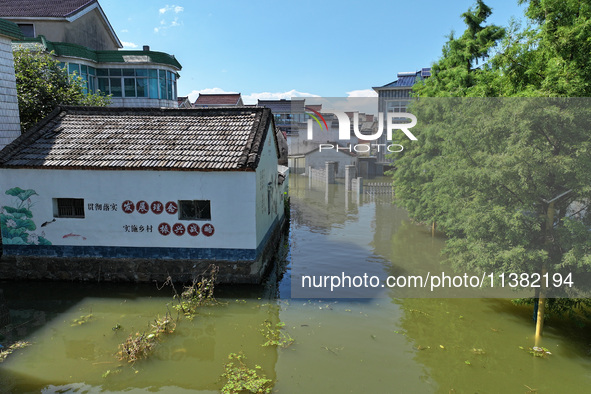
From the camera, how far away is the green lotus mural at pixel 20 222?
11.6 meters

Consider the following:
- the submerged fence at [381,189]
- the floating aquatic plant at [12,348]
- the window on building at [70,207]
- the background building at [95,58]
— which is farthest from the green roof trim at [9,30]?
the submerged fence at [381,189]

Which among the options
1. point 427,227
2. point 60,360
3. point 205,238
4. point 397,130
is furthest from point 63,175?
point 427,227

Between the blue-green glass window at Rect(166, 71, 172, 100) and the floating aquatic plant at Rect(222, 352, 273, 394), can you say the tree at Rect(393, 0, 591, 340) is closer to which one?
the floating aquatic plant at Rect(222, 352, 273, 394)

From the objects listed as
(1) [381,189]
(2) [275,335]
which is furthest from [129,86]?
(2) [275,335]

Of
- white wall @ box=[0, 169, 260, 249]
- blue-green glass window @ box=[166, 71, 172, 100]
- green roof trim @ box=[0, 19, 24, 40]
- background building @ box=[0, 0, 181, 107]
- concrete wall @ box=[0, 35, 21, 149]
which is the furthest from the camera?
blue-green glass window @ box=[166, 71, 172, 100]

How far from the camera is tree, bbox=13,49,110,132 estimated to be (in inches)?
620

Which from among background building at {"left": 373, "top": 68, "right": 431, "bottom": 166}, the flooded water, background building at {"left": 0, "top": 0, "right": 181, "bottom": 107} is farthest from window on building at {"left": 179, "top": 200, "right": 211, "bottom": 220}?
background building at {"left": 373, "top": 68, "right": 431, "bottom": 166}

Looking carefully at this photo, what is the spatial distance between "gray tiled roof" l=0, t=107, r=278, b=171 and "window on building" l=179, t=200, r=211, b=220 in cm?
111

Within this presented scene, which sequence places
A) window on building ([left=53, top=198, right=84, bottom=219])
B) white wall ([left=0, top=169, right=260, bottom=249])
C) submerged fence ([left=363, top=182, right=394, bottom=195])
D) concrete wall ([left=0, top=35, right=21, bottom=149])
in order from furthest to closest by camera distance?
submerged fence ([left=363, top=182, right=394, bottom=195]) → concrete wall ([left=0, top=35, right=21, bottom=149]) → window on building ([left=53, top=198, right=84, bottom=219]) → white wall ([left=0, top=169, right=260, bottom=249])

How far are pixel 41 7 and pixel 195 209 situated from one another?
23.0m

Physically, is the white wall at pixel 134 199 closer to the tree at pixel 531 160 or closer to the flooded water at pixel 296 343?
the flooded water at pixel 296 343

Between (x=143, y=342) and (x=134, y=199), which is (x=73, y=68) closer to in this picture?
(x=134, y=199)

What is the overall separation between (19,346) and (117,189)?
15.4ft

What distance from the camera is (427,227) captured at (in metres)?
20.5
